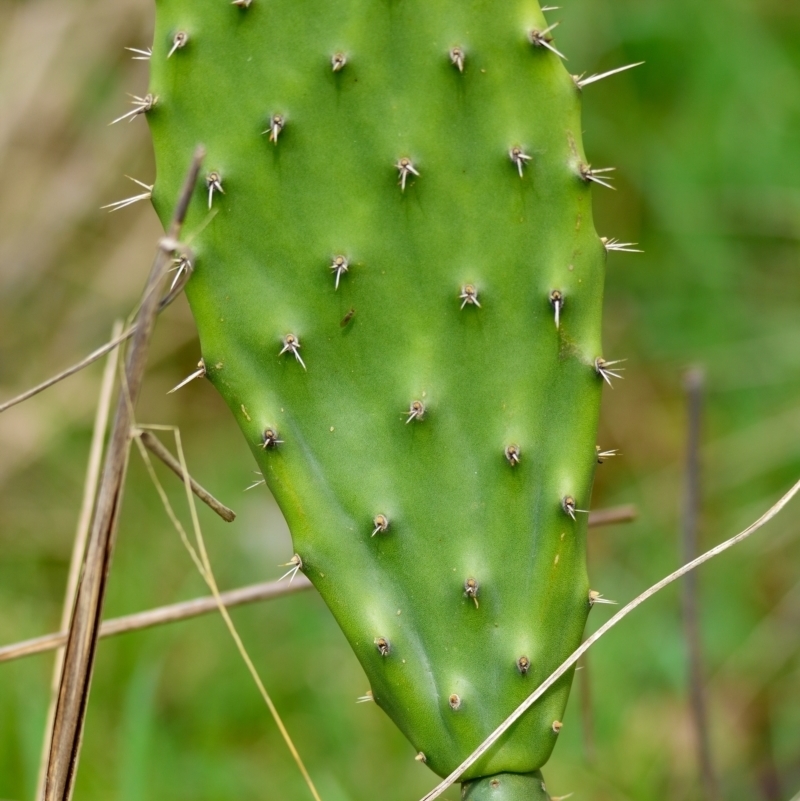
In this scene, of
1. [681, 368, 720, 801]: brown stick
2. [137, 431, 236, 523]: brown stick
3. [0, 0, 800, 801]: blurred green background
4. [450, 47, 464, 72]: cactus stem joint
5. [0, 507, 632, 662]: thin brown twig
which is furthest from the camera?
[0, 0, 800, 801]: blurred green background

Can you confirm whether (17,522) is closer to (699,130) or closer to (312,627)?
(312,627)

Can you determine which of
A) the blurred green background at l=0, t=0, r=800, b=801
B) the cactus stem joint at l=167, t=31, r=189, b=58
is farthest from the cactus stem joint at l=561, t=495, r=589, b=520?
the blurred green background at l=0, t=0, r=800, b=801

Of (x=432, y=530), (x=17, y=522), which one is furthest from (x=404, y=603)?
(x=17, y=522)

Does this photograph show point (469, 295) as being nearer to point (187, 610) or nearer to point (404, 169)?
point (404, 169)

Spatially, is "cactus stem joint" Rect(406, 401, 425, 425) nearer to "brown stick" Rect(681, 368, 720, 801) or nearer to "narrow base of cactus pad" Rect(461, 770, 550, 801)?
"narrow base of cactus pad" Rect(461, 770, 550, 801)

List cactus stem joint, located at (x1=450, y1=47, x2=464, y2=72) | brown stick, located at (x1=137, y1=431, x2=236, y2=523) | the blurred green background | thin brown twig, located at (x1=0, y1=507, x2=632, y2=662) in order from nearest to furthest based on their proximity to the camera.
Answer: cactus stem joint, located at (x1=450, y1=47, x2=464, y2=72)
brown stick, located at (x1=137, y1=431, x2=236, y2=523)
thin brown twig, located at (x1=0, y1=507, x2=632, y2=662)
the blurred green background

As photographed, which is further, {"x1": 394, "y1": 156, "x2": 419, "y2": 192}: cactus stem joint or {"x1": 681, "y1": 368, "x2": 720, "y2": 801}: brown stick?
{"x1": 681, "y1": 368, "x2": 720, "y2": 801}: brown stick

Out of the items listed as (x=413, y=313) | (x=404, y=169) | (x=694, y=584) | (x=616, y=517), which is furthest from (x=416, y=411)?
(x=694, y=584)
